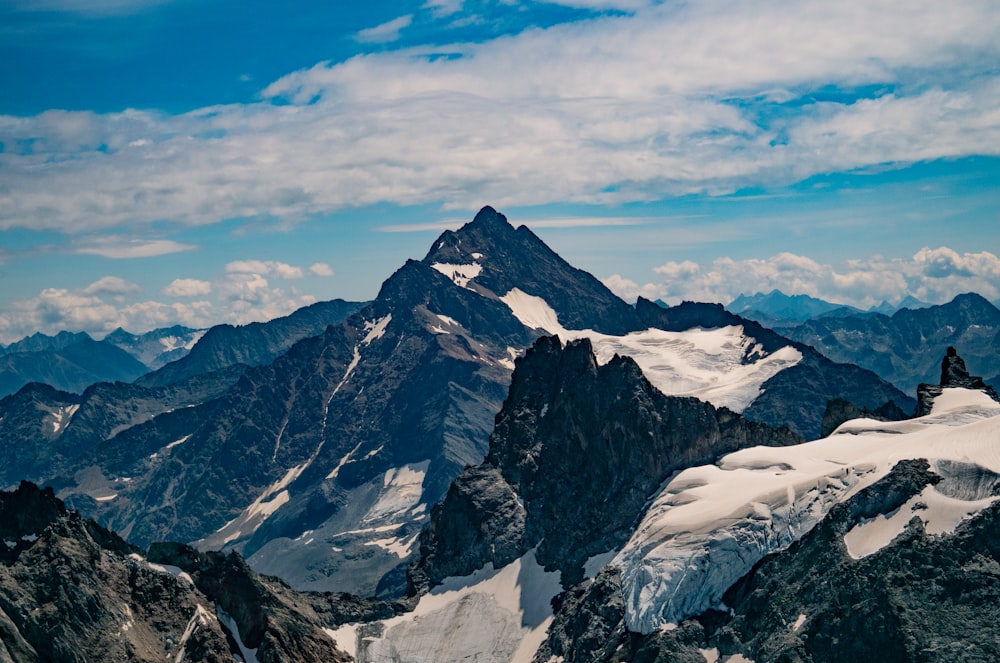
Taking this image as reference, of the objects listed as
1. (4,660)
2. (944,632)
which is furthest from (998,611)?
(4,660)

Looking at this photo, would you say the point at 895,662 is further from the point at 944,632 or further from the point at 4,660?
the point at 4,660

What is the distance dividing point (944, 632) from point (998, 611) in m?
9.97

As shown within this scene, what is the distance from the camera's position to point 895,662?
19762 centimetres

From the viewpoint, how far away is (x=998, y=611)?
19662 centimetres

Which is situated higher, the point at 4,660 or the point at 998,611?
the point at 4,660

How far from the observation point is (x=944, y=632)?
19750cm

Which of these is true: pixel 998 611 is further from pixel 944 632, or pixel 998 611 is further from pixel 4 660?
pixel 4 660

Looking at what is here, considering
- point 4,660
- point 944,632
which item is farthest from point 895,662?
point 4,660

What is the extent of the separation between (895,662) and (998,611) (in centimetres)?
2001

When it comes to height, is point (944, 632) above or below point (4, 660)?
below

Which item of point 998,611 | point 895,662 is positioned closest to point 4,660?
point 895,662

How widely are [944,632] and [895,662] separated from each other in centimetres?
1011

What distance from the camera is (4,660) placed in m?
200

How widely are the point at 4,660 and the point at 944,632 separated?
16673 centimetres
